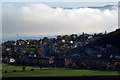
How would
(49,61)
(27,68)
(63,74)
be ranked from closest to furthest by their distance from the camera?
1. (63,74)
2. (27,68)
3. (49,61)

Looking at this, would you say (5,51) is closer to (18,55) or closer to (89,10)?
(18,55)

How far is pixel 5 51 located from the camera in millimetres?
15164

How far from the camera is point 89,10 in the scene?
45.4 feet

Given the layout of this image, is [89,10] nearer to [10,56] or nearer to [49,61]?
[49,61]

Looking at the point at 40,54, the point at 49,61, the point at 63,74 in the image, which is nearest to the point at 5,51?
the point at 40,54

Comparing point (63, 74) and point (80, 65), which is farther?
point (80, 65)

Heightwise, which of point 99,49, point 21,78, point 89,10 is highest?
point 89,10

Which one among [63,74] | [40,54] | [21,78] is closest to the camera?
[21,78]

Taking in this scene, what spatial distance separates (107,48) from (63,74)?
13.3ft

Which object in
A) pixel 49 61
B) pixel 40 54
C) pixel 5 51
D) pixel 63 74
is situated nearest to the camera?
pixel 63 74

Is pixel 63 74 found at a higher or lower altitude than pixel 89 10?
lower

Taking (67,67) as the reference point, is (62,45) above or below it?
above

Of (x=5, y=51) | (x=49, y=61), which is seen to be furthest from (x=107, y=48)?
(x=5, y=51)

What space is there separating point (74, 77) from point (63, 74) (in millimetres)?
752
